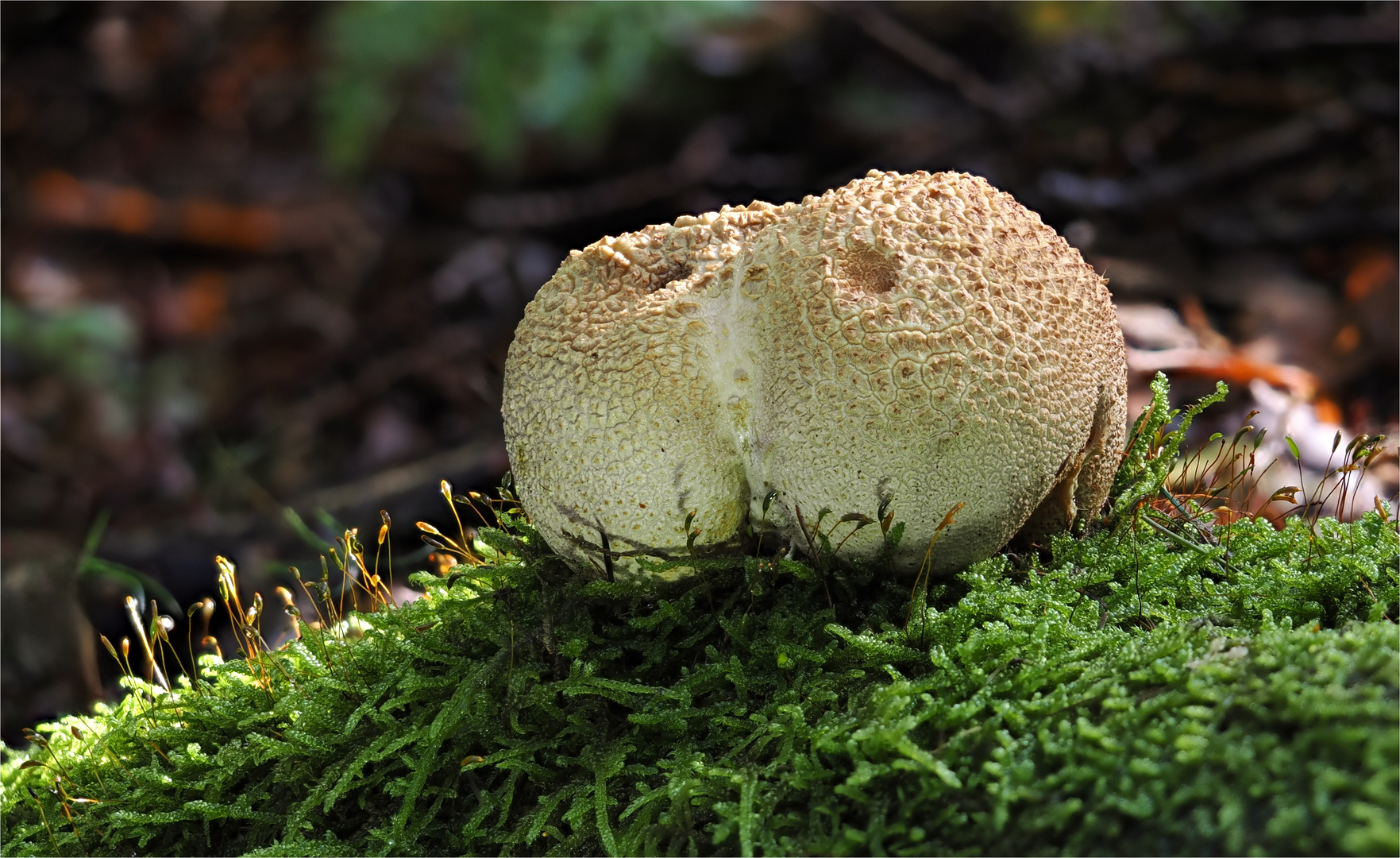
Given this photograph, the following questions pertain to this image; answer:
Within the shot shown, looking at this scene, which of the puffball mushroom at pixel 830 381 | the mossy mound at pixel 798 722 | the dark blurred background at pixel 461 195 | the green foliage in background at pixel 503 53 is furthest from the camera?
the dark blurred background at pixel 461 195

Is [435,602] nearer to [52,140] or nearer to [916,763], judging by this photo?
[916,763]

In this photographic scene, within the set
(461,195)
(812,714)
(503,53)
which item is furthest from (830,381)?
(461,195)

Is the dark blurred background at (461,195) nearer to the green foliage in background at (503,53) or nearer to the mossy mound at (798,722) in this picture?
the green foliage in background at (503,53)

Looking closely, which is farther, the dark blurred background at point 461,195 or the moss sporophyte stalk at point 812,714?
the dark blurred background at point 461,195

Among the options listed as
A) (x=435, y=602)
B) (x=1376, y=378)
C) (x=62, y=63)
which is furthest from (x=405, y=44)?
(x=1376, y=378)

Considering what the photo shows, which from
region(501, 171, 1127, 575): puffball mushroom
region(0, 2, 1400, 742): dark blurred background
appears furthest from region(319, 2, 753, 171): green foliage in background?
region(501, 171, 1127, 575): puffball mushroom

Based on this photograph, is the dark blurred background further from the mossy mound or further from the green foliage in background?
the mossy mound

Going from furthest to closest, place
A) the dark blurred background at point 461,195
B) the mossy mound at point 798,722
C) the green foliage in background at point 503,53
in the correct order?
1. the dark blurred background at point 461,195
2. the green foliage in background at point 503,53
3. the mossy mound at point 798,722

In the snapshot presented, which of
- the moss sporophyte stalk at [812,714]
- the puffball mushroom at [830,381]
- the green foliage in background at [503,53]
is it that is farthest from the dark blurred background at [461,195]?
the puffball mushroom at [830,381]
